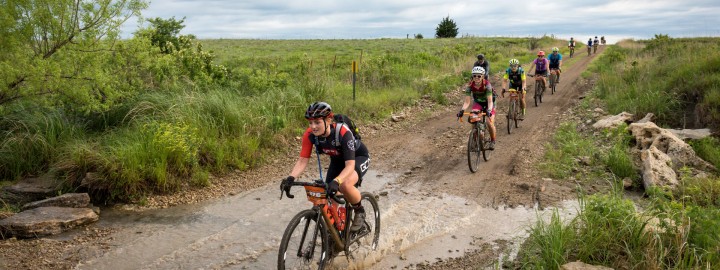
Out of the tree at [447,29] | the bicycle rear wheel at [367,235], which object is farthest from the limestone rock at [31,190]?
the tree at [447,29]

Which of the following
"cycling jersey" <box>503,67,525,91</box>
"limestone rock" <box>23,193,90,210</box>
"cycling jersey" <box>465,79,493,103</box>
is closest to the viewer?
"limestone rock" <box>23,193,90,210</box>

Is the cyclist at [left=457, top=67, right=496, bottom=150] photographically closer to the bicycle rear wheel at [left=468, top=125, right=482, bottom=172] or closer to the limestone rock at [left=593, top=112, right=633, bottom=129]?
the bicycle rear wheel at [left=468, top=125, right=482, bottom=172]

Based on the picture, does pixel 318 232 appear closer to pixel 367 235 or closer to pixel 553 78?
pixel 367 235

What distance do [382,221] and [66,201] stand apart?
15.9 ft

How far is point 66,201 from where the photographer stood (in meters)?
7.39

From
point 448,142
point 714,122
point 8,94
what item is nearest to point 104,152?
point 8,94

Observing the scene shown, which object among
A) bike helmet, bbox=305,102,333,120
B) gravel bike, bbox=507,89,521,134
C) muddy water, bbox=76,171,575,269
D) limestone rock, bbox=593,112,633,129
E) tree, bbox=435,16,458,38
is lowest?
muddy water, bbox=76,171,575,269

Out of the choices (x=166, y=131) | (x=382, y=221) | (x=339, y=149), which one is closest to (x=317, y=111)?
(x=339, y=149)

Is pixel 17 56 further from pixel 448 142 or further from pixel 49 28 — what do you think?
pixel 448 142

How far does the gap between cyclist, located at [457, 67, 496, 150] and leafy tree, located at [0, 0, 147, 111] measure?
21.6 ft

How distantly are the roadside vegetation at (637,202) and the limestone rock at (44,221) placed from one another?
6105 mm

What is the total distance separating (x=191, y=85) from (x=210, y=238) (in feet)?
19.7

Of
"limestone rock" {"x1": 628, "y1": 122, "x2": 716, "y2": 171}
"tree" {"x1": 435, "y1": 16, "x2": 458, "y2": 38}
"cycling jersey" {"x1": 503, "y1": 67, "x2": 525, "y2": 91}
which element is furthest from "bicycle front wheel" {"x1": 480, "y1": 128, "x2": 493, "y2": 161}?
"tree" {"x1": 435, "y1": 16, "x2": 458, "y2": 38}

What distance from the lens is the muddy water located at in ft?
18.8
